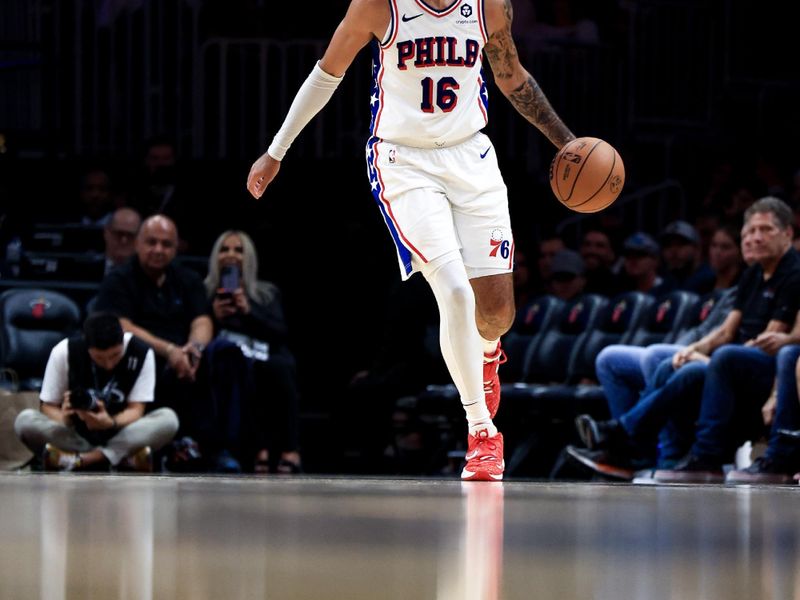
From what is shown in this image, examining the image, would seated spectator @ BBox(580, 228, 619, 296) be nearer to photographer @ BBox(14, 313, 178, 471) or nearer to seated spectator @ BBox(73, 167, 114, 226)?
seated spectator @ BBox(73, 167, 114, 226)

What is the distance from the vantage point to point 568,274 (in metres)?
9.16

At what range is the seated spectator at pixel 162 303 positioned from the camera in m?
7.68

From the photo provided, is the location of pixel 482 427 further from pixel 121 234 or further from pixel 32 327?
pixel 121 234

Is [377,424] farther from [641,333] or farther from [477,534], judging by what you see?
[477,534]

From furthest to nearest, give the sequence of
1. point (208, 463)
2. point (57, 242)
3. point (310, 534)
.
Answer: point (57, 242) → point (208, 463) → point (310, 534)

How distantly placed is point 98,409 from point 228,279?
1596 millimetres

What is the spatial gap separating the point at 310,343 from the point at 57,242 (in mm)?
1817

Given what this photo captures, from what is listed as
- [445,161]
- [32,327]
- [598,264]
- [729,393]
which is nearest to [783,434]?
[729,393]

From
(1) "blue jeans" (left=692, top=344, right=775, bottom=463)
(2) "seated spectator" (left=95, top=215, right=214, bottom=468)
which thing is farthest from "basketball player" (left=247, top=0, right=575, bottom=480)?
(2) "seated spectator" (left=95, top=215, right=214, bottom=468)

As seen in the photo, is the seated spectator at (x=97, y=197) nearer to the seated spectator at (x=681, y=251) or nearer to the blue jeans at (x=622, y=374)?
the seated spectator at (x=681, y=251)

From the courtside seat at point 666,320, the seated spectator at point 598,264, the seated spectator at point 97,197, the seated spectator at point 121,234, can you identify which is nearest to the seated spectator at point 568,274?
the seated spectator at point 598,264

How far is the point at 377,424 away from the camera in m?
8.95

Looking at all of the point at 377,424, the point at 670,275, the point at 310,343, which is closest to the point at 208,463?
the point at 377,424

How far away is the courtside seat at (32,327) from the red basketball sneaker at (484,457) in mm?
3896
